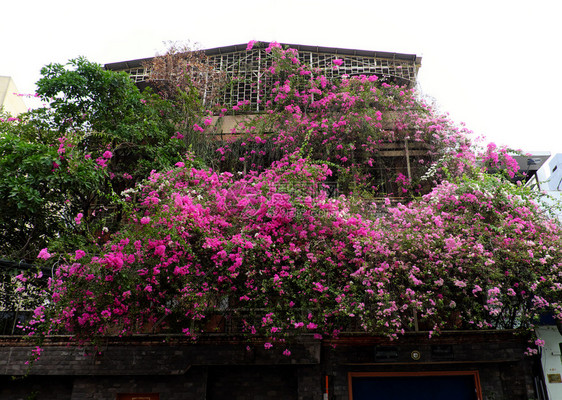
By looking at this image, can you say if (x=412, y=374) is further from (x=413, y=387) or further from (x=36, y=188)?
(x=36, y=188)

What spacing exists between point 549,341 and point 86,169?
11506 mm

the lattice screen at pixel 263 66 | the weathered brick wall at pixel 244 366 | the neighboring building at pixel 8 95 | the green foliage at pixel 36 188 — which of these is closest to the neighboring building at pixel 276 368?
the weathered brick wall at pixel 244 366

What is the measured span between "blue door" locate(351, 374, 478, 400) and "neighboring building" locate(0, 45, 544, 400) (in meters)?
0.02

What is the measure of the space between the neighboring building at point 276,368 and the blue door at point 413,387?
0.02 meters

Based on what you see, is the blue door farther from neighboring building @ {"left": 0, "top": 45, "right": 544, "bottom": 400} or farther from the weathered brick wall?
the weathered brick wall

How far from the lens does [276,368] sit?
10172mm

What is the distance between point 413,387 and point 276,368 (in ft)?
10.9

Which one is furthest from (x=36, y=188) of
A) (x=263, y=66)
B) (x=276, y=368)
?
(x=263, y=66)

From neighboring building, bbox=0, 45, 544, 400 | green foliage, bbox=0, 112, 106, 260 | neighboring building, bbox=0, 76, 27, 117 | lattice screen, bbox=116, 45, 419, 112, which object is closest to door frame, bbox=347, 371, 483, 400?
neighboring building, bbox=0, 45, 544, 400

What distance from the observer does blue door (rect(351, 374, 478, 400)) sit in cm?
1017

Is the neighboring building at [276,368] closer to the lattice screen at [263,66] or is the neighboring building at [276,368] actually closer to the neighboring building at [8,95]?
the lattice screen at [263,66]

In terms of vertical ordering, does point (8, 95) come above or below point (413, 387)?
above

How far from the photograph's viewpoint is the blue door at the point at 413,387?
10172 millimetres

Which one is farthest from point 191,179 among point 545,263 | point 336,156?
point 545,263
